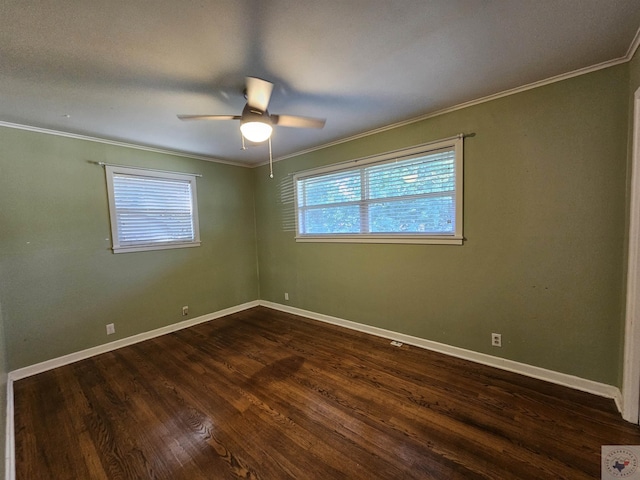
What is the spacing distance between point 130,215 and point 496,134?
4.10 m

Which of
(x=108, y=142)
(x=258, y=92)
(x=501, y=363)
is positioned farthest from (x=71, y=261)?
(x=501, y=363)

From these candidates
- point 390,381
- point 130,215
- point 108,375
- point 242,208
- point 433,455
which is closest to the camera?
point 433,455

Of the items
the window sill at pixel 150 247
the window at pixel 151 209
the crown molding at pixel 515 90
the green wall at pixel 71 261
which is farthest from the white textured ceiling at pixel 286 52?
the window sill at pixel 150 247

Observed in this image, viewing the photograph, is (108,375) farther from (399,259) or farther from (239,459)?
(399,259)

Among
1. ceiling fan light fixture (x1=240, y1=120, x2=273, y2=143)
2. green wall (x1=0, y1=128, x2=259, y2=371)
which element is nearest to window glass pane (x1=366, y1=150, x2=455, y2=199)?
ceiling fan light fixture (x1=240, y1=120, x2=273, y2=143)

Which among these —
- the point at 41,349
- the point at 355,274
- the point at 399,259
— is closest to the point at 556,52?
the point at 399,259

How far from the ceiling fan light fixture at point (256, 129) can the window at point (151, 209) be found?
2.21 metres

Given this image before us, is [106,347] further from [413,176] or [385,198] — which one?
[413,176]

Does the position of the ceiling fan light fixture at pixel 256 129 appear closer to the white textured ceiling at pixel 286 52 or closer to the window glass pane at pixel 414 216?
the white textured ceiling at pixel 286 52

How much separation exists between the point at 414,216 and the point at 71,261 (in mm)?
3779

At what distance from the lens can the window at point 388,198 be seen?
2578mm

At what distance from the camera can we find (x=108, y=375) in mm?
2494

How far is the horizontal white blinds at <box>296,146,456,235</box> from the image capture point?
262 cm

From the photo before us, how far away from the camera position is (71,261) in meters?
2.79
